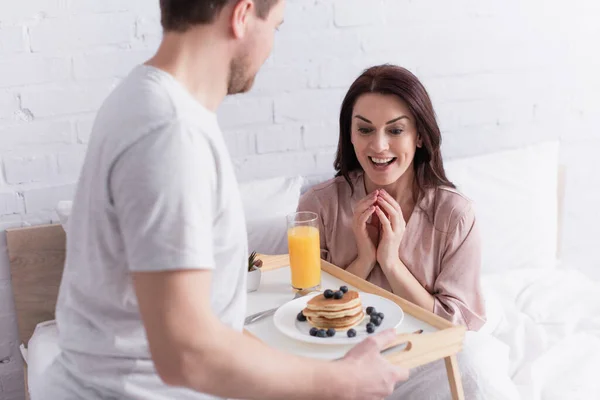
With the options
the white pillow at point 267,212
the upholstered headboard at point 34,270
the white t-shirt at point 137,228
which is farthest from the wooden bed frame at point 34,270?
the white t-shirt at point 137,228

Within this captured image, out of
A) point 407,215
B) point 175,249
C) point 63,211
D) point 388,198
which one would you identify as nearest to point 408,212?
point 407,215

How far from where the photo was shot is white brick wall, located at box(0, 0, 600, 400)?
6.42 ft

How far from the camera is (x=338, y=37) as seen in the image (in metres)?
2.25

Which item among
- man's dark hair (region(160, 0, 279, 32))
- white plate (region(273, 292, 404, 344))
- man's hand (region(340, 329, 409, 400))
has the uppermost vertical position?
man's dark hair (region(160, 0, 279, 32))

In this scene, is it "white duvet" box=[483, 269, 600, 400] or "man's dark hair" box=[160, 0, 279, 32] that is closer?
"man's dark hair" box=[160, 0, 279, 32]

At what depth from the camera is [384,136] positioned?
181 cm

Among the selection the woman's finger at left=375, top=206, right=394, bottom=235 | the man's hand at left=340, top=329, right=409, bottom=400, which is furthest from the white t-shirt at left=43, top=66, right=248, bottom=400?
the woman's finger at left=375, top=206, right=394, bottom=235

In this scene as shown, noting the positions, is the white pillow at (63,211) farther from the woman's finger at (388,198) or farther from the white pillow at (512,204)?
the white pillow at (512,204)

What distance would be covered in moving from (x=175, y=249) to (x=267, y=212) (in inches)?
51.0

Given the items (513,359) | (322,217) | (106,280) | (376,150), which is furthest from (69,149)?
(513,359)

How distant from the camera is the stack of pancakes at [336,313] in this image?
53.4 inches

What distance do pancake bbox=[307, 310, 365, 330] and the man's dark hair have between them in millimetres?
624

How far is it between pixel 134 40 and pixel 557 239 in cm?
156

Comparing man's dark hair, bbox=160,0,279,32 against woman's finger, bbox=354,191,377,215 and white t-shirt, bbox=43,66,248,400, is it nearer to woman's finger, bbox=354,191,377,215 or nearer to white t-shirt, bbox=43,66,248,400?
white t-shirt, bbox=43,66,248,400
